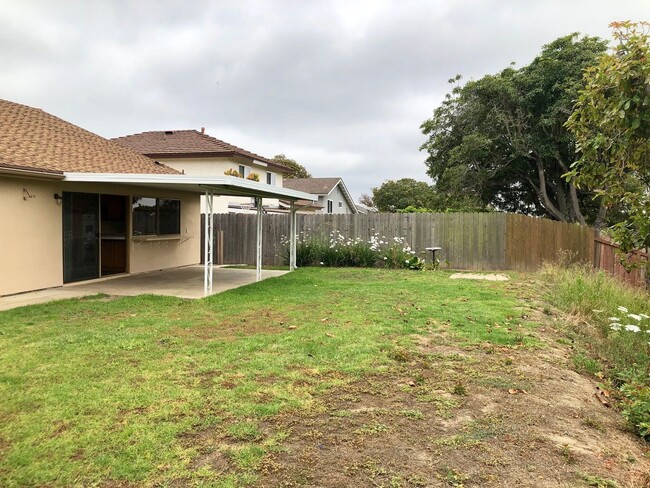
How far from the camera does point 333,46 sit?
1415 cm

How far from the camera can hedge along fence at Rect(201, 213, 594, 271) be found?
1538 centimetres

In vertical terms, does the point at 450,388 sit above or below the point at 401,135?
below

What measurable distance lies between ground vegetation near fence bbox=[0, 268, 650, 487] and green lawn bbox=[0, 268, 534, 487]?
0.06 feet

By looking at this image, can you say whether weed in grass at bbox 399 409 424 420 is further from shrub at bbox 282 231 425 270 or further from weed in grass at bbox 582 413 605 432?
shrub at bbox 282 231 425 270

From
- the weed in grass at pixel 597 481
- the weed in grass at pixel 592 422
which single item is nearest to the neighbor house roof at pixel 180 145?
the weed in grass at pixel 592 422

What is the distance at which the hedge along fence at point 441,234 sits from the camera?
50.4 ft

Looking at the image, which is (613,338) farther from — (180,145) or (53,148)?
(180,145)

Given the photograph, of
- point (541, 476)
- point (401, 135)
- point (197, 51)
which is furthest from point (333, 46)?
point (401, 135)

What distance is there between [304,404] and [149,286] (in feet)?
25.7

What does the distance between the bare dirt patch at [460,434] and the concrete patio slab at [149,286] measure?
613 centimetres

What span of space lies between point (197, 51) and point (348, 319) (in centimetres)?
1130

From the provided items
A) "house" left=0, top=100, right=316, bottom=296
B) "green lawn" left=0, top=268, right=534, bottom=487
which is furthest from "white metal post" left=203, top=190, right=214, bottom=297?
"green lawn" left=0, top=268, right=534, bottom=487

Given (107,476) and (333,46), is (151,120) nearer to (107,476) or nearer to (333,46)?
(333,46)

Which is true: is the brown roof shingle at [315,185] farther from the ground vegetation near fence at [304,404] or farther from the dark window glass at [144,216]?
the ground vegetation near fence at [304,404]
